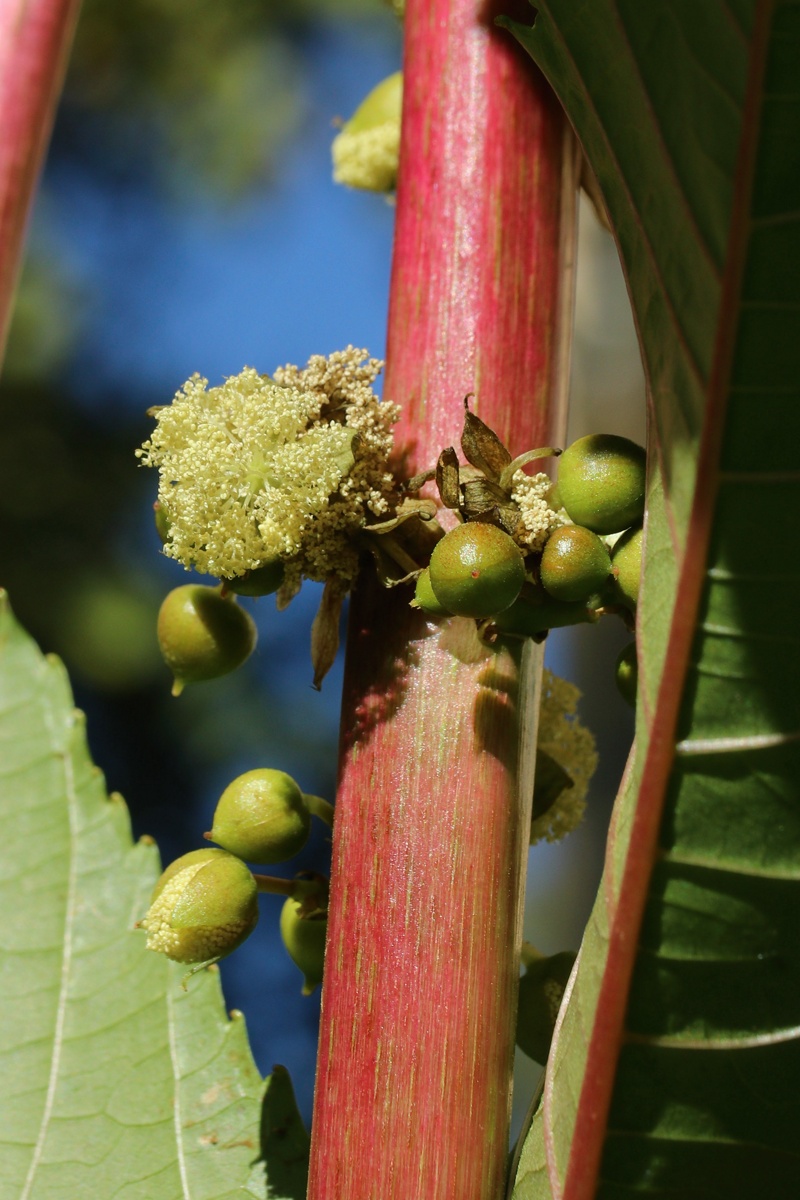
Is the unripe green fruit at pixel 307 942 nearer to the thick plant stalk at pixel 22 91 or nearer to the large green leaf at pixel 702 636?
the large green leaf at pixel 702 636

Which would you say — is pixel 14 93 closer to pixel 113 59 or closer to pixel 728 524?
pixel 728 524

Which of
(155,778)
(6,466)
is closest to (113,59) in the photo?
(6,466)

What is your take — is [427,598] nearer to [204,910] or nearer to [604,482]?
[604,482]

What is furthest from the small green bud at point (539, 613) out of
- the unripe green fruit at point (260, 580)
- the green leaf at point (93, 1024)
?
the green leaf at point (93, 1024)

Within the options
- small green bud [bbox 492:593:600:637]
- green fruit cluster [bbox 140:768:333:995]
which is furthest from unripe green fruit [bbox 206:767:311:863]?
small green bud [bbox 492:593:600:637]

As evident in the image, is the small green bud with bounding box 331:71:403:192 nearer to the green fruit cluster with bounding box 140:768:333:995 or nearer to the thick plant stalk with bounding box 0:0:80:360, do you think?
the thick plant stalk with bounding box 0:0:80:360

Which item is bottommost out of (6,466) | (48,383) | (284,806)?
(284,806)

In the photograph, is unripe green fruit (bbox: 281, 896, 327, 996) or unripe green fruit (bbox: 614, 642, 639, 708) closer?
unripe green fruit (bbox: 614, 642, 639, 708)

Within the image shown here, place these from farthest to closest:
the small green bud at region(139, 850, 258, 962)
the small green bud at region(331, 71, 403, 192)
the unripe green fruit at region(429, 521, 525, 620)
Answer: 1. the small green bud at region(331, 71, 403, 192)
2. the small green bud at region(139, 850, 258, 962)
3. the unripe green fruit at region(429, 521, 525, 620)
